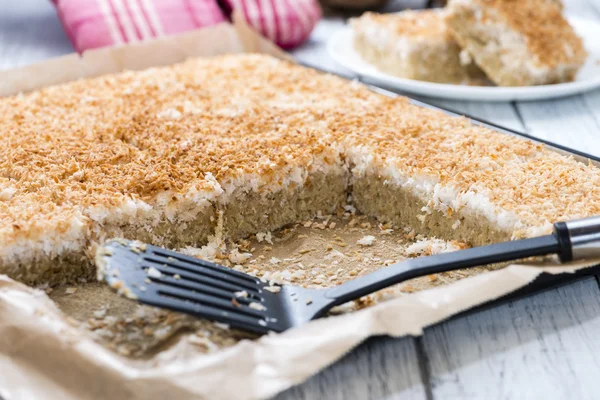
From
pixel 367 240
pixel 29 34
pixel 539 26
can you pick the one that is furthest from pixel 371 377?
pixel 29 34

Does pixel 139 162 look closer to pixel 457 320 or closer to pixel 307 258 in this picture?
pixel 307 258

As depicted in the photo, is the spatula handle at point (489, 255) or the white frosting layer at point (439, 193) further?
the white frosting layer at point (439, 193)

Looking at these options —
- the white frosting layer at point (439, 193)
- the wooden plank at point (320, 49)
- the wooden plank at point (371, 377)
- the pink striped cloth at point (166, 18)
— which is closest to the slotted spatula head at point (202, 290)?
the wooden plank at point (371, 377)

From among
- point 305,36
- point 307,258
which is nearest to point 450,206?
point 307,258

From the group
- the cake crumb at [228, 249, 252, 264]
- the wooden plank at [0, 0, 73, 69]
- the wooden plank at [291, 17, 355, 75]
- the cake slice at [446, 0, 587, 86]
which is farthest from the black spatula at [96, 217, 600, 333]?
the wooden plank at [0, 0, 73, 69]

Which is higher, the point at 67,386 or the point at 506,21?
the point at 67,386

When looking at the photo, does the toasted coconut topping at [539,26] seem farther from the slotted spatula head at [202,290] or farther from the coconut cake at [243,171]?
the slotted spatula head at [202,290]
